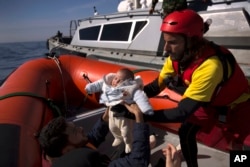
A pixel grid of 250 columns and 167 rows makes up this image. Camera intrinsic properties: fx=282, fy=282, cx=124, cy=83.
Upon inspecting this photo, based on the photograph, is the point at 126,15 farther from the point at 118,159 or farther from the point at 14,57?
the point at 14,57

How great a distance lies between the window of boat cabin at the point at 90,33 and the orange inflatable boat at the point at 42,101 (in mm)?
3278

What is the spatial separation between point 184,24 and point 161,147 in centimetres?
177

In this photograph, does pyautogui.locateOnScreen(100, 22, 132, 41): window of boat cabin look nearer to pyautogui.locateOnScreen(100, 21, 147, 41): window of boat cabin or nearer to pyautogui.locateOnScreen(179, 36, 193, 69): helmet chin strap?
pyautogui.locateOnScreen(100, 21, 147, 41): window of boat cabin

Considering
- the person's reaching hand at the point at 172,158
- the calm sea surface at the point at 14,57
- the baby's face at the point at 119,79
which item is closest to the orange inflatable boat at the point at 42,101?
the person's reaching hand at the point at 172,158

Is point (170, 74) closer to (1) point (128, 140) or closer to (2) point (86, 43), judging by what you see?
(1) point (128, 140)

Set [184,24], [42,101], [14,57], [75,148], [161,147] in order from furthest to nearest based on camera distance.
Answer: [14,57]
[161,147]
[42,101]
[184,24]
[75,148]

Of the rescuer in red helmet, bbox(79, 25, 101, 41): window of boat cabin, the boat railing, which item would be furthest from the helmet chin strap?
bbox(79, 25, 101, 41): window of boat cabin

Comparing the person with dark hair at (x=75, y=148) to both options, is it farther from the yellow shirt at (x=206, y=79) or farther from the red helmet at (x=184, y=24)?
the red helmet at (x=184, y=24)

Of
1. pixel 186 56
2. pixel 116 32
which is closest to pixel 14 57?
pixel 116 32

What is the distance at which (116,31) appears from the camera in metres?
7.19

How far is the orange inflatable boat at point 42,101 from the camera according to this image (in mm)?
2314

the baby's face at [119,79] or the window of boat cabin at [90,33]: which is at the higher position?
the window of boat cabin at [90,33]

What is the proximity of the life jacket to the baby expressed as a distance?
0.44 meters

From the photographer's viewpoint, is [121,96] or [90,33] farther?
[90,33]
